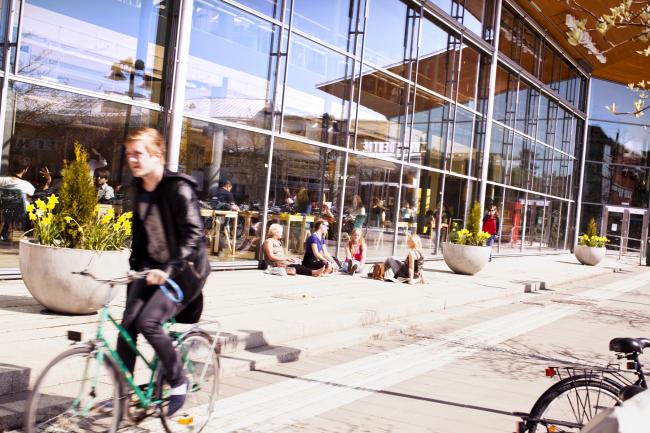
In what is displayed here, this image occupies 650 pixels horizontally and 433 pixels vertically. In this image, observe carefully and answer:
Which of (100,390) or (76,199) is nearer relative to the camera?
(100,390)

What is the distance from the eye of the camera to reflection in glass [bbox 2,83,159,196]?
9.52 metres

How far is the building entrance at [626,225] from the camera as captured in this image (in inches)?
1587

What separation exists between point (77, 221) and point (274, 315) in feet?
8.49

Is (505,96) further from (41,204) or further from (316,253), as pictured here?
(41,204)

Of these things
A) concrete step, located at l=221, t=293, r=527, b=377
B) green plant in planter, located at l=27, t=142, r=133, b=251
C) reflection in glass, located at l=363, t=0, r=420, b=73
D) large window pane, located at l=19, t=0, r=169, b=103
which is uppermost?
reflection in glass, located at l=363, t=0, r=420, b=73

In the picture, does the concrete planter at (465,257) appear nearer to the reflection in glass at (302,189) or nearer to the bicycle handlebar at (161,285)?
the reflection in glass at (302,189)

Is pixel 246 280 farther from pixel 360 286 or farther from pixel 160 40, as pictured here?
pixel 160 40

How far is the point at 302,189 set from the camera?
14.9 m

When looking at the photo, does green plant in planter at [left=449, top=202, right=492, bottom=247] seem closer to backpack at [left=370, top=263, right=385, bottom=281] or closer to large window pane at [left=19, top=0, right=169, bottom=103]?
backpack at [left=370, top=263, right=385, bottom=281]

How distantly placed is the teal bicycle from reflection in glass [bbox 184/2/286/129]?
28.1 ft

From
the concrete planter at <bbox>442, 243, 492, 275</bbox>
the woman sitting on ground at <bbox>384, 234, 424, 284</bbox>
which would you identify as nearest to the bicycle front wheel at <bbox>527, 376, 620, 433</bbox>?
the woman sitting on ground at <bbox>384, 234, 424, 284</bbox>

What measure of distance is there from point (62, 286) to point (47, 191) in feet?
10.9

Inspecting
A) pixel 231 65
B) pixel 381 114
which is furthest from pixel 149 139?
pixel 381 114

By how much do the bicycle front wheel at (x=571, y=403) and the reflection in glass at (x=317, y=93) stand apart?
10.9 metres
